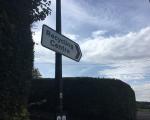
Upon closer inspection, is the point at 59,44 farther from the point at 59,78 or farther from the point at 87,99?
the point at 87,99

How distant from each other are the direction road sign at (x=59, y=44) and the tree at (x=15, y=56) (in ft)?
3.21

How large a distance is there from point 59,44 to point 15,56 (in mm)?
1170

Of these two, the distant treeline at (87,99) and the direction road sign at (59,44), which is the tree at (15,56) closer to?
the direction road sign at (59,44)

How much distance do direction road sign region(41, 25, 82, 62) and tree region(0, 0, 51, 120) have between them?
3.21 ft

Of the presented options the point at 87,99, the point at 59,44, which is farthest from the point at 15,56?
the point at 87,99

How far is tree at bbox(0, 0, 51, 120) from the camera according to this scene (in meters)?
8.29

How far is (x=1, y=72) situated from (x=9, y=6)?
1.43 metres

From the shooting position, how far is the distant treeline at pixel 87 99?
1831cm

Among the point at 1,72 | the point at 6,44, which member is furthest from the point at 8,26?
the point at 1,72

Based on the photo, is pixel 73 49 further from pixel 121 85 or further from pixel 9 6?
pixel 121 85

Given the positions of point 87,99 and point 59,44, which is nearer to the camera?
point 59,44

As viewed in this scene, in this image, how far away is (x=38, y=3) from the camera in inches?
400

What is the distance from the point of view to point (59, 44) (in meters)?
7.89

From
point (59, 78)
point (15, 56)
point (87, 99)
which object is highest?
point (15, 56)
